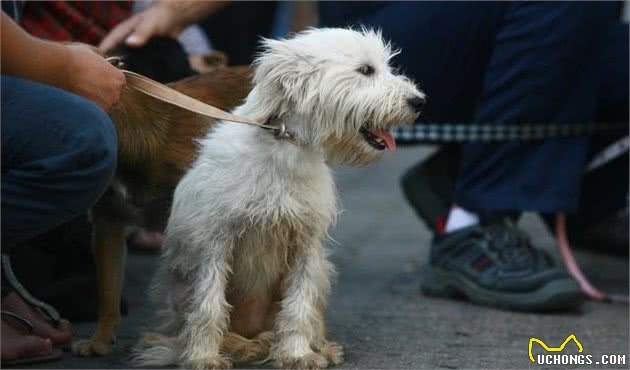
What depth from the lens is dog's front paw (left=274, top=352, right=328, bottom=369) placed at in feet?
9.71

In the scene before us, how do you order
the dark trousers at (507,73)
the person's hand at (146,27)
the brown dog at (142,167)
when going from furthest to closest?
the dark trousers at (507,73), the person's hand at (146,27), the brown dog at (142,167)

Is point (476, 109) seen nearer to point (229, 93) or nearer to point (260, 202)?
point (229, 93)

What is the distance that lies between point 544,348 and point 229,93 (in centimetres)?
117

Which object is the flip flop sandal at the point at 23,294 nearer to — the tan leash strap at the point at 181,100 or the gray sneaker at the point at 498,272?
the tan leash strap at the point at 181,100

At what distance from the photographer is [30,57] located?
2607 millimetres

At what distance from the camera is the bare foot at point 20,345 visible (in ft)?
9.86

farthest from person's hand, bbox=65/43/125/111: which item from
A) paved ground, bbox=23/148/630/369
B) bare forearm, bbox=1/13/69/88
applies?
paved ground, bbox=23/148/630/369

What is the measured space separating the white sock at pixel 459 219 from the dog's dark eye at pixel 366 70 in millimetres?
1353

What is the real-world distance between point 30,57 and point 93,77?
0.20m

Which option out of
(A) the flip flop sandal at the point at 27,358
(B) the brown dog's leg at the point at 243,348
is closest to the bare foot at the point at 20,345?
(A) the flip flop sandal at the point at 27,358

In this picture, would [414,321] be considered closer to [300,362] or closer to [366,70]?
[300,362]

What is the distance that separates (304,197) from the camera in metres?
2.95

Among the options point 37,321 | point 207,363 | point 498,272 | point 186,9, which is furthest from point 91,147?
point 498,272

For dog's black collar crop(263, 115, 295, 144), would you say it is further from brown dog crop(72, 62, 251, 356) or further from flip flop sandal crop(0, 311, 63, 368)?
flip flop sandal crop(0, 311, 63, 368)
